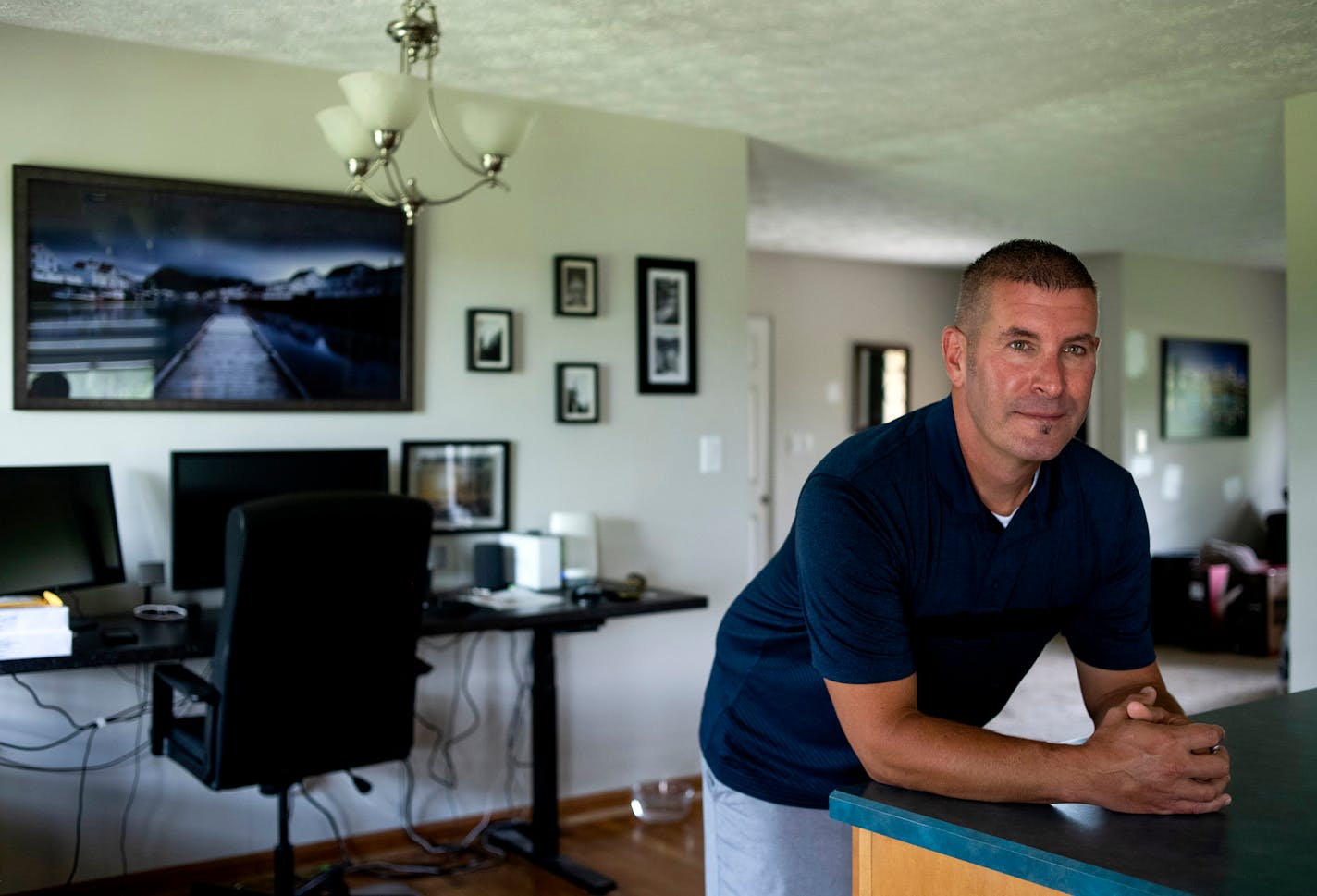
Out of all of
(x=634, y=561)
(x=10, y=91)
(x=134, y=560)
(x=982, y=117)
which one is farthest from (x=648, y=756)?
(x=10, y=91)

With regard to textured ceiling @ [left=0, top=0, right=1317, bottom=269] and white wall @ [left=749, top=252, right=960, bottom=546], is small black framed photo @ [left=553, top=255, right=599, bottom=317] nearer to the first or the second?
textured ceiling @ [left=0, top=0, right=1317, bottom=269]

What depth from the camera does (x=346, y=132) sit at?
310cm

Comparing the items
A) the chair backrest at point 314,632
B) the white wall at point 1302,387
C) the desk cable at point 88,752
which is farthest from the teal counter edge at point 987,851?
the white wall at point 1302,387

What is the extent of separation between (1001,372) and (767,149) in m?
3.61

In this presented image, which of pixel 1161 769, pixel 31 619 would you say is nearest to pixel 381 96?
pixel 31 619

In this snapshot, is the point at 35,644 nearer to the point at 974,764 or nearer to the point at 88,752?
the point at 88,752

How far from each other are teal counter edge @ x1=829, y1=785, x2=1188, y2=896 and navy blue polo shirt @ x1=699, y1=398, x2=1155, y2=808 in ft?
0.49

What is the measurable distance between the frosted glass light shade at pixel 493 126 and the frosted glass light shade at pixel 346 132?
0.25 m

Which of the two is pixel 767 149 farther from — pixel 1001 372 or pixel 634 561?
pixel 1001 372

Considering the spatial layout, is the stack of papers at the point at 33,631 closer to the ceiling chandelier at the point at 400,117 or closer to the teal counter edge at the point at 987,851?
the ceiling chandelier at the point at 400,117

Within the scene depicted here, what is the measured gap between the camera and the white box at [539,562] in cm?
392

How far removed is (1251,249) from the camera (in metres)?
7.68

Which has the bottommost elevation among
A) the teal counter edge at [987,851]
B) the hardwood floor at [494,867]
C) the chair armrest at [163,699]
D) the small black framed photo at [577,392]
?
the hardwood floor at [494,867]

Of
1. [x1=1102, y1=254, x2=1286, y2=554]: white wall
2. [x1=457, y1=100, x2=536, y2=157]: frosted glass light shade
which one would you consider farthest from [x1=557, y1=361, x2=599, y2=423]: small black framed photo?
[x1=1102, y1=254, x2=1286, y2=554]: white wall
